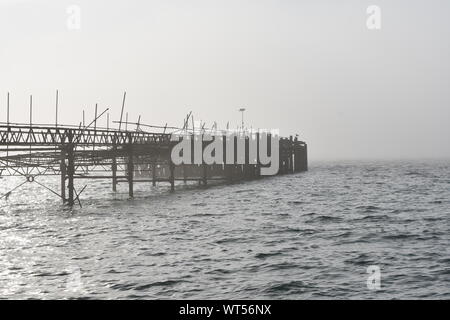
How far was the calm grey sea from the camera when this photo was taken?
1576 cm

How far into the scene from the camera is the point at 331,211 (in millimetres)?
36875

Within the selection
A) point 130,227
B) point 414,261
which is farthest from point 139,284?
point 130,227

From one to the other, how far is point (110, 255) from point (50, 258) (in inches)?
94.1

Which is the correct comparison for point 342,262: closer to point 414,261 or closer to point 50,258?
point 414,261
